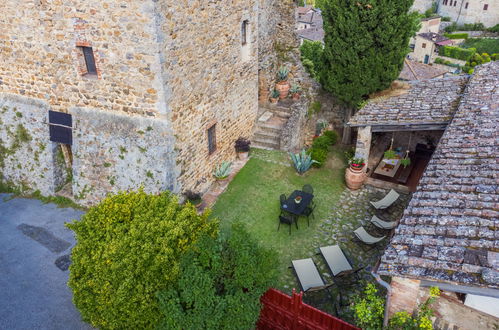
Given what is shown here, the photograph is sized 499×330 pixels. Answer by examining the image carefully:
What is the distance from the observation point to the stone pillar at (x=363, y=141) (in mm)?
11133

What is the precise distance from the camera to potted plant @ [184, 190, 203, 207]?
1024cm

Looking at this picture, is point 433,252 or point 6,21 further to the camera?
point 6,21

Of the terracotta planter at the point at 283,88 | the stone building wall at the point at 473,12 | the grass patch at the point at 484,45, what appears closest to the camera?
the terracotta planter at the point at 283,88

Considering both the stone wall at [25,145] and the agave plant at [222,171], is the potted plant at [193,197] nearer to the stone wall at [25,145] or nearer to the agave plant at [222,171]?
the agave plant at [222,171]

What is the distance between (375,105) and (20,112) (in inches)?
424

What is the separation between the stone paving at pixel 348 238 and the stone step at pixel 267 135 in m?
3.45

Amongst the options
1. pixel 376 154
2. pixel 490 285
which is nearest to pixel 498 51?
pixel 376 154

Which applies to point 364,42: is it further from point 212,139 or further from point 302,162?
point 212,139

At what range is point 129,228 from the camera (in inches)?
256

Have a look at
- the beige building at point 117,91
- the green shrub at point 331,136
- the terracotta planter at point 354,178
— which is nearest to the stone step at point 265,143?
the green shrub at point 331,136

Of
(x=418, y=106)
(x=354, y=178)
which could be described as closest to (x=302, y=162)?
(x=354, y=178)

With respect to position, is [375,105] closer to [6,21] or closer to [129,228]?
[129,228]

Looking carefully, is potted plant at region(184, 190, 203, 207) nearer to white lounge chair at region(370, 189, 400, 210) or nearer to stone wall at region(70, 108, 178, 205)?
stone wall at region(70, 108, 178, 205)

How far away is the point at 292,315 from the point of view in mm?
6988
